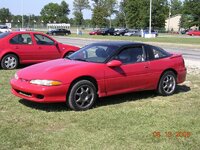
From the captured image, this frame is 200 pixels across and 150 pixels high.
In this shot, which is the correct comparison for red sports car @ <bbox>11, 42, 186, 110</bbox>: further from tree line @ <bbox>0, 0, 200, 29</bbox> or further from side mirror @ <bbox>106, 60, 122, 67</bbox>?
tree line @ <bbox>0, 0, 200, 29</bbox>

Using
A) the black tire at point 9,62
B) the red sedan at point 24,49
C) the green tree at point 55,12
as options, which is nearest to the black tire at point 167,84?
the red sedan at point 24,49

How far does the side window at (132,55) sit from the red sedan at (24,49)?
6.00m

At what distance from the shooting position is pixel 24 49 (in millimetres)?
13625

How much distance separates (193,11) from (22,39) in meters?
95.9

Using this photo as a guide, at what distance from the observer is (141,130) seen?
6.16m

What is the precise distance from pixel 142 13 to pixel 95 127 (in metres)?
85.4

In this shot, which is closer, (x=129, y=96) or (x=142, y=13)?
(x=129, y=96)

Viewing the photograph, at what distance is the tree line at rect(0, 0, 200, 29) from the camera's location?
3511 inches

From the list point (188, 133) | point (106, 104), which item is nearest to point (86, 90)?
point (106, 104)

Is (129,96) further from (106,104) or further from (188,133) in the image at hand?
(188,133)

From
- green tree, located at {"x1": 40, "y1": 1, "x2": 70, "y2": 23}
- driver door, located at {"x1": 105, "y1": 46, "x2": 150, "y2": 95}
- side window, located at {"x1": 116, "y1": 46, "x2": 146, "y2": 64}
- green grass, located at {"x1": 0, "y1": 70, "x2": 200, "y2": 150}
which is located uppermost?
green tree, located at {"x1": 40, "y1": 1, "x2": 70, "y2": 23}

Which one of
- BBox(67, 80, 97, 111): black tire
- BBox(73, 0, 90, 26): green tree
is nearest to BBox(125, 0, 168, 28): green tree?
BBox(73, 0, 90, 26): green tree

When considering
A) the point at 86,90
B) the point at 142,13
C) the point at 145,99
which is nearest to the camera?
the point at 86,90

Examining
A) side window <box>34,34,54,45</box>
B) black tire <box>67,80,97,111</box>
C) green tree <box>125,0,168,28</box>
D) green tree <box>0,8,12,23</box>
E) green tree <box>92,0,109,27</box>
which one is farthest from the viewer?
green tree <box>0,8,12,23</box>
